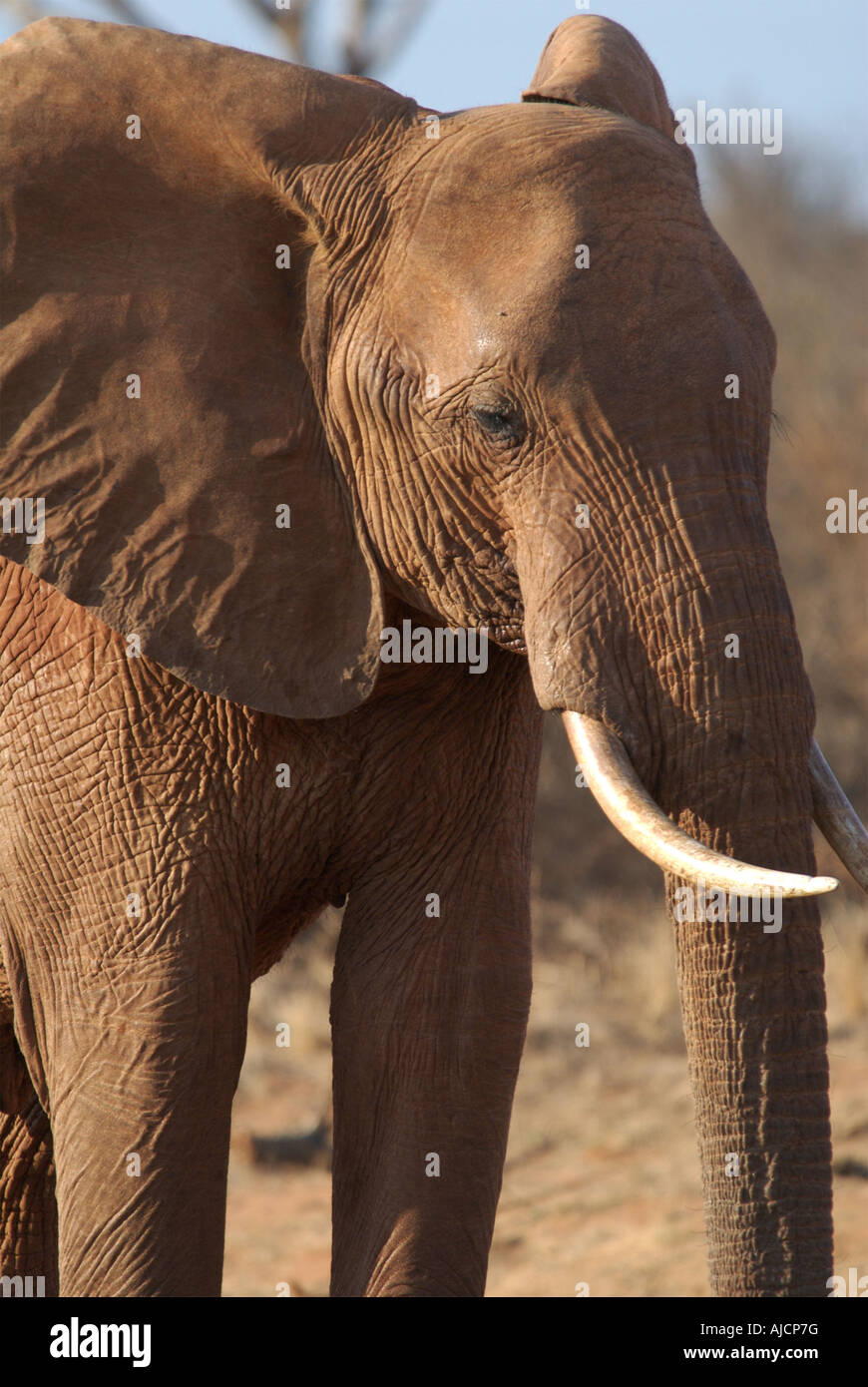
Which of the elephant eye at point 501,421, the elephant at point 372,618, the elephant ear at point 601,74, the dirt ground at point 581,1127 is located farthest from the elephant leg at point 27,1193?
the elephant ear at point 601,74

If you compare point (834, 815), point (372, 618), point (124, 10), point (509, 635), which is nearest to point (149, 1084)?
point (372, 618)

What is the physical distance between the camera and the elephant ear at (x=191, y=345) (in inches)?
136

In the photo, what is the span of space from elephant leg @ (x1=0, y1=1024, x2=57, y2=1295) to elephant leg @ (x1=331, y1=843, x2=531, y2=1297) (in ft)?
3.77

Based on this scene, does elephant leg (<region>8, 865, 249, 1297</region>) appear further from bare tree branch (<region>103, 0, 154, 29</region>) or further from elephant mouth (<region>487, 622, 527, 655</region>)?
bare tree branch (<region>103, 0, 154, 29</region>)

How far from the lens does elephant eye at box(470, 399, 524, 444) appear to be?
3211mm

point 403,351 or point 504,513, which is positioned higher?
point 403,351

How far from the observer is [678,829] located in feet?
9.75

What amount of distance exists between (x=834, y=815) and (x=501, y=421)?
879mm

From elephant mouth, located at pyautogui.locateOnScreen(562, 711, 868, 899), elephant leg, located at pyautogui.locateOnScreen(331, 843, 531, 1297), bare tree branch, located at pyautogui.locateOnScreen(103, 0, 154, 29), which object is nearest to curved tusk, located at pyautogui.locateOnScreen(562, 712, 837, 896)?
elephant mouth, located at pyautogui.locateOnScreen(562, 711, 868, 899)

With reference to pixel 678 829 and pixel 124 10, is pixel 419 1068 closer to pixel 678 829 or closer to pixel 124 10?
pixel 678 829
